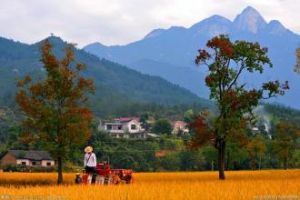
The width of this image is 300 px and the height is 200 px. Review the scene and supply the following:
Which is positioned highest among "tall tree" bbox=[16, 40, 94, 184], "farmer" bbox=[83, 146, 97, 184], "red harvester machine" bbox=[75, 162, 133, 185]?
"tall tree" bbox=[16, 40, 94, 184]

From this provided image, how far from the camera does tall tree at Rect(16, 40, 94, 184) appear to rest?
3719cm

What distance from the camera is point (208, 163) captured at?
9712 cm

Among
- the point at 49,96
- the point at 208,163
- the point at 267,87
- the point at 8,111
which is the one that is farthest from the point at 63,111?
the point at 8,111

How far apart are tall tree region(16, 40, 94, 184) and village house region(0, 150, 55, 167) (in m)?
59.0

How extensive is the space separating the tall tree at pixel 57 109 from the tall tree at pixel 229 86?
347 inches

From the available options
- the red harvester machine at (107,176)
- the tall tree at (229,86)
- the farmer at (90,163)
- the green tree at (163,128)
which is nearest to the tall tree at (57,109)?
the red harvester machine at (107,176)

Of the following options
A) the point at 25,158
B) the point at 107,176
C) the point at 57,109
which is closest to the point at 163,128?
the point at 25,158

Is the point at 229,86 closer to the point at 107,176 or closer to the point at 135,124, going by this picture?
the point at 107,176

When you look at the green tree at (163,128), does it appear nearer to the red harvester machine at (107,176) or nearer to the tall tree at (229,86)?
the tall tree at (229,86)

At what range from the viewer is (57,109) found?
38094 millimetres

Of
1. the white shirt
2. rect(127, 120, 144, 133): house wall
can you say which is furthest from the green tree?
the white shirt

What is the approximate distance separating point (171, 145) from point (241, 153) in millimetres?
31394

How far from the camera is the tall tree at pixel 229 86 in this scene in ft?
137

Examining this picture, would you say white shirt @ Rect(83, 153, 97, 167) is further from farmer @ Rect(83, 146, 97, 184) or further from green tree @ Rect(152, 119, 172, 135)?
green tree @ Rect(152, 119, 172, 135)
